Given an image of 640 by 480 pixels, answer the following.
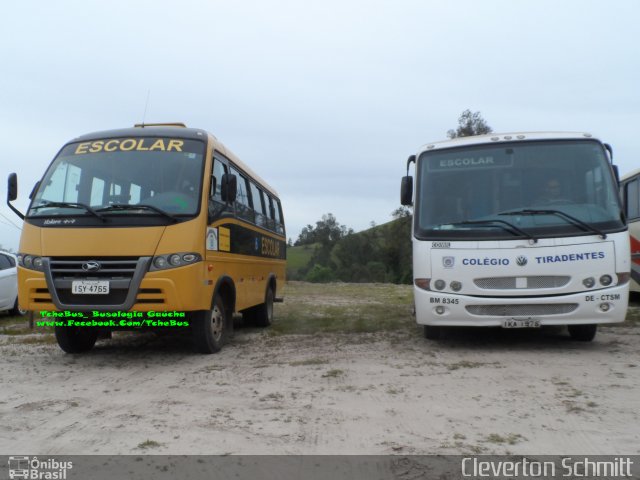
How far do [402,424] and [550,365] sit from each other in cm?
277

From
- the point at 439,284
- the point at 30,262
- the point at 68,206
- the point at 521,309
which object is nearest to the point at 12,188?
the point at 68,206

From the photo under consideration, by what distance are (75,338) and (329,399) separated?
4.05 m

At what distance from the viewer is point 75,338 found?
7.13m

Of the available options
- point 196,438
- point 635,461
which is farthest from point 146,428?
point 635,461

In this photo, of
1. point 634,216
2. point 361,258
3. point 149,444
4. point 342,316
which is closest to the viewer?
point 149,444

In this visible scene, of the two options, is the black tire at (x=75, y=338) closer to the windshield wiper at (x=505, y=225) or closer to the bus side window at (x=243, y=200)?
the bus side window at (x=243, y=200)

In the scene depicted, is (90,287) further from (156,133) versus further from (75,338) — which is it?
(156,133)

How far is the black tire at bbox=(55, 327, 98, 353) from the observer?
275 inches

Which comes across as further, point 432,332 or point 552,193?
point 432,332

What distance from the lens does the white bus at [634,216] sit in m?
11.4

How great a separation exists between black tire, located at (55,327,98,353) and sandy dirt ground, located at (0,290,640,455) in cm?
17

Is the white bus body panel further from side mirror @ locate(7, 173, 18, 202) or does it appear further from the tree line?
the tree line

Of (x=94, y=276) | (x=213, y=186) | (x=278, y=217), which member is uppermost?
(x=278, y=217)

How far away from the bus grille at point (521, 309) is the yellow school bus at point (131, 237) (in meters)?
3.36
